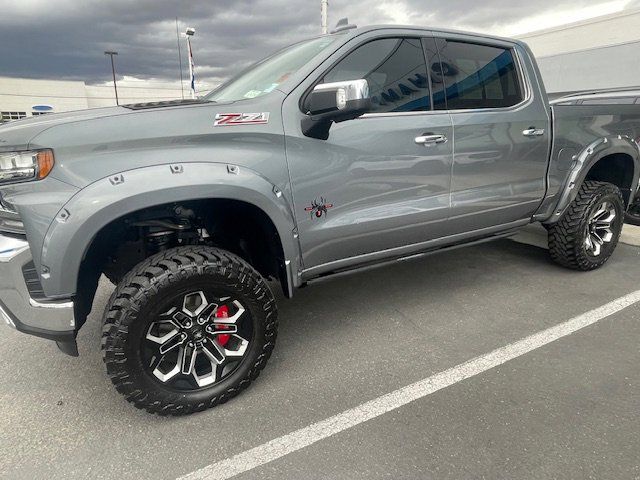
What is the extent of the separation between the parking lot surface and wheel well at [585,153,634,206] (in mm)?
1228

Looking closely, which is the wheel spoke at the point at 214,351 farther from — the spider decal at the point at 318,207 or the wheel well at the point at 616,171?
the wheel well at the point at 616,171

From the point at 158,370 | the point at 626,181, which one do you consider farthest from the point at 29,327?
the point at 626,181

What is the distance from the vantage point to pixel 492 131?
317 cm

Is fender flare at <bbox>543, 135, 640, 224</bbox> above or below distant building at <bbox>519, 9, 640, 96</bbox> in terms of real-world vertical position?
below

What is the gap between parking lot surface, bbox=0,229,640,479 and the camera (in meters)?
1.99

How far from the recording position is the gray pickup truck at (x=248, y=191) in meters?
1.96

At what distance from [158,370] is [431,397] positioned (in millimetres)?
1465

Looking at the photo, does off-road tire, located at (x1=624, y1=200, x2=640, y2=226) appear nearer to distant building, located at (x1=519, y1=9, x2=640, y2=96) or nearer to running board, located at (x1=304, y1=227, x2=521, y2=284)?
running board, located at (x1=304, y1=227, x2=521, y2=284)

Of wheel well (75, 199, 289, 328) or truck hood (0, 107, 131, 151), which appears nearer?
truck hood (0, 107, 131, 151)

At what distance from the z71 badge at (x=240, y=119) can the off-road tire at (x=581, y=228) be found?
9.65 feet

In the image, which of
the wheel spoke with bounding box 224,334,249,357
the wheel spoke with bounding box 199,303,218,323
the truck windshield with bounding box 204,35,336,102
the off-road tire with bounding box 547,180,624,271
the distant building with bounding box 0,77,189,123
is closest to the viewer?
the wheel spoke with bounding box 199,303,218,323

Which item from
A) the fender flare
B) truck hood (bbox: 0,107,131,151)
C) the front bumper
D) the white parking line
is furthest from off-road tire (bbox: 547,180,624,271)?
the front bumper

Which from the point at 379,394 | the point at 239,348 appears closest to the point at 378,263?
the point at 379,394

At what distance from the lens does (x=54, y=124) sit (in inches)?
78.2
